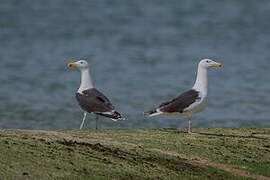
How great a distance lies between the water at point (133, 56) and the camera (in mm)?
17953

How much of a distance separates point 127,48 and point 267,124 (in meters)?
14.3

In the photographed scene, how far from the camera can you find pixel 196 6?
43.3m

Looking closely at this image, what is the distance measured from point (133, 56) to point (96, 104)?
54.7 ft

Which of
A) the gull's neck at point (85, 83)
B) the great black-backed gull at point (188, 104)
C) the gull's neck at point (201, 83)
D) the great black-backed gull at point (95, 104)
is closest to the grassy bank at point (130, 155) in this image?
the great black-backed gull at point (188, 104)

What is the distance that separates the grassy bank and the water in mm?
5667

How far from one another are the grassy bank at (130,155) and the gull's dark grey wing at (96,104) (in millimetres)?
730

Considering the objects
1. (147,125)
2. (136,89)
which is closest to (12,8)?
(136,89)

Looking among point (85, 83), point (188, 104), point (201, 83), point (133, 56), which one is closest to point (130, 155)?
point (188, 104)

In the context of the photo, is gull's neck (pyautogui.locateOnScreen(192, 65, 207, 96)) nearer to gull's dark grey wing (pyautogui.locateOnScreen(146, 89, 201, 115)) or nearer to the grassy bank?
gull's dark grey wing (pyautogui.locateOnScreen(146, 89, 201, 115))

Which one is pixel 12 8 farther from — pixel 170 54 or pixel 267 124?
pixel 267 124

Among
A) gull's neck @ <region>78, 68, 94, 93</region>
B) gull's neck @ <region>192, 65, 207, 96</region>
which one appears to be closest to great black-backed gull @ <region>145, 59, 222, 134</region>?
gull's neck @ <region>192, 65, 207, 96</region>

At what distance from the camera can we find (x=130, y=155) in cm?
902

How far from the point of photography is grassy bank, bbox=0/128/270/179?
7996 millimetres

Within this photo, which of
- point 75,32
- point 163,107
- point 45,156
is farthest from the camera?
point 75,32
